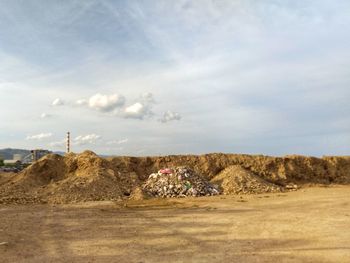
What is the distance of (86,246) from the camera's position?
11.3 m

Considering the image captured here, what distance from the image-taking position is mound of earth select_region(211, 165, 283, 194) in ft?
86.1

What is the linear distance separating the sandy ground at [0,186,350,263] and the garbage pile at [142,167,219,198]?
4271 millimetres

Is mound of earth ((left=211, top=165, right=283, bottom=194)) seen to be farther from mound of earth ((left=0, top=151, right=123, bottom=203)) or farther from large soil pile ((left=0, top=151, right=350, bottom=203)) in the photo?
mound of earth ((left=0, top=151, right=123, bottom=203))

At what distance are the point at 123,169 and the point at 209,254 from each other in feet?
63.4

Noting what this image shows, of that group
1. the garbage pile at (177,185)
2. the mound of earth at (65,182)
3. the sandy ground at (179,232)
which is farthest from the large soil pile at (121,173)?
the sandy ground at (179,232)

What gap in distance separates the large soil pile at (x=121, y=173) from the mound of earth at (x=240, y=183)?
10 centimetres

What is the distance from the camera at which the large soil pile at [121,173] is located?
936 inches

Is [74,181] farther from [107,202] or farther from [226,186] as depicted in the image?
[226,186]

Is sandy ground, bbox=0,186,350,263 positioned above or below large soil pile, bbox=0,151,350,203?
below

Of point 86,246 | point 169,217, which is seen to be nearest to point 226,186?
point 169,217

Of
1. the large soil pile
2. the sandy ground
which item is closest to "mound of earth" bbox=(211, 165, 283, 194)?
the large soil pile

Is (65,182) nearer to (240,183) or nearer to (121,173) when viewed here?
(121,173)

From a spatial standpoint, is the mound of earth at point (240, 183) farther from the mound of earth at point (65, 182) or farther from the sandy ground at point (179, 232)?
the mound of earth at point (65, 182)

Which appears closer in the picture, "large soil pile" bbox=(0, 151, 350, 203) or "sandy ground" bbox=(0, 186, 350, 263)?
"sandy ground" bbox=(0, 186, 350, 263)
